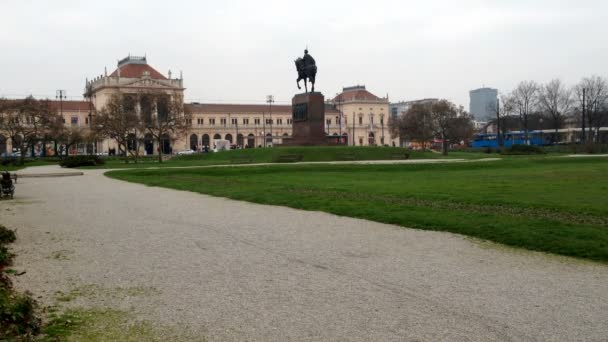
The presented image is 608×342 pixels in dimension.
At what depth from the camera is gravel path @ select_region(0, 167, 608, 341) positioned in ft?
21.8

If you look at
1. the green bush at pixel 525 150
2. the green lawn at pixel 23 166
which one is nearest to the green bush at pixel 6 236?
the green lawn at pixel 23 166

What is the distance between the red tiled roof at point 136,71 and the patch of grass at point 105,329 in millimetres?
126854

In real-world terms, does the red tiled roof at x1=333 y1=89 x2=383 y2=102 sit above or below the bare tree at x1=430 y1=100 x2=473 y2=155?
above

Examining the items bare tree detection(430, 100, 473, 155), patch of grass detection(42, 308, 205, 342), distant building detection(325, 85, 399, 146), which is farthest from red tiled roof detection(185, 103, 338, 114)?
patch of grass detection(42, 308, 205, 342)

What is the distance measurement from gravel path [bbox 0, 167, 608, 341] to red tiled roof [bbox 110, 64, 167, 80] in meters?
118

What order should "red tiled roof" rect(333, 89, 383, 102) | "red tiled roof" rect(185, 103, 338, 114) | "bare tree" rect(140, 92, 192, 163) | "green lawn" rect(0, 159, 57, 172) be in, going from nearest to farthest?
"green lawn" rect(0, 159, 57, 172) → "bare tree" rect(140, 92, 192, 163) → "red tiled roof" rect(185, 103, 338, 114) → "red tiled roof" rect(333, 89, 383, 102)

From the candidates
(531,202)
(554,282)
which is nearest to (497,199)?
(531,202)

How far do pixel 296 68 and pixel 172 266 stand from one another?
48.4 m

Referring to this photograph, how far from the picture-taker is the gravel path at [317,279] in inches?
261

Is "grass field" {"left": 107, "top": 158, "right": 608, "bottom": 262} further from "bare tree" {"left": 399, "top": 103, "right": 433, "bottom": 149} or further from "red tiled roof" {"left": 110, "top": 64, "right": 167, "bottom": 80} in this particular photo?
"red tiled roof" {"left": 110, "top": 64, "right": 167, "bottom": 80}

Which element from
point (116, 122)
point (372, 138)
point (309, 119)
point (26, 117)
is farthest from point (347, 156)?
point (372, 138)

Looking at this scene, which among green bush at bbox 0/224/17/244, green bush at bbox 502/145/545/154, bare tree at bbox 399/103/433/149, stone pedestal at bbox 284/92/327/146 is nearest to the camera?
green bush at bbox 0/224/17/244

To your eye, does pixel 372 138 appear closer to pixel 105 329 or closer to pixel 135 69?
pixel 135 69

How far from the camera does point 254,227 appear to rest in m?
14.3
